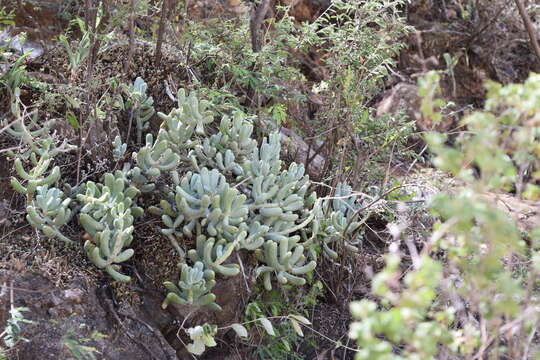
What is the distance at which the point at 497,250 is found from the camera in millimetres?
2164

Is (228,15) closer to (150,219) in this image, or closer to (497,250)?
(150,219)

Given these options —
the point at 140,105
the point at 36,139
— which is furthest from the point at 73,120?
the point at 140,105

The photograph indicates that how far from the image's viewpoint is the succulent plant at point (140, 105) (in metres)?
4.21

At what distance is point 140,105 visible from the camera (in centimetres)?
426

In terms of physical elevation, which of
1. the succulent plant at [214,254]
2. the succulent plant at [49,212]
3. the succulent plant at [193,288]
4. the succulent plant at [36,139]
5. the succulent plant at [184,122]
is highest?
the succulent plant at [184,122]

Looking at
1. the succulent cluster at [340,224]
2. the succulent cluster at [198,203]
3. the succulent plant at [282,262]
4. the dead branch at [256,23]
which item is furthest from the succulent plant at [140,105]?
the succulent cluster at [340,224]

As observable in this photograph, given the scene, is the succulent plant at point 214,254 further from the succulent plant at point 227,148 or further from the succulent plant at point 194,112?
the succulent plant at point 194,112

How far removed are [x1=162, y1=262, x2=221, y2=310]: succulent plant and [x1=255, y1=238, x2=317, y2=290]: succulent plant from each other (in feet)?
1.16

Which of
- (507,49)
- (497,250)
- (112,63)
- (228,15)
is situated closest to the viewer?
(497,250)

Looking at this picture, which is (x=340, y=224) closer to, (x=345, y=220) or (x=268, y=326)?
(x=345, y=220)

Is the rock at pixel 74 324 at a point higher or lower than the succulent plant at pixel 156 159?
lower

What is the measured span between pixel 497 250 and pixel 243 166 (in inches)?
82.6

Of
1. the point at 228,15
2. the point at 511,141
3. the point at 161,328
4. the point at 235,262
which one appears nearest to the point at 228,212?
the point at 235,262

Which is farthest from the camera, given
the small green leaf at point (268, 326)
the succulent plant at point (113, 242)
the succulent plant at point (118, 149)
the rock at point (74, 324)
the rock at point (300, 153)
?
the rock at point (300, 153)
